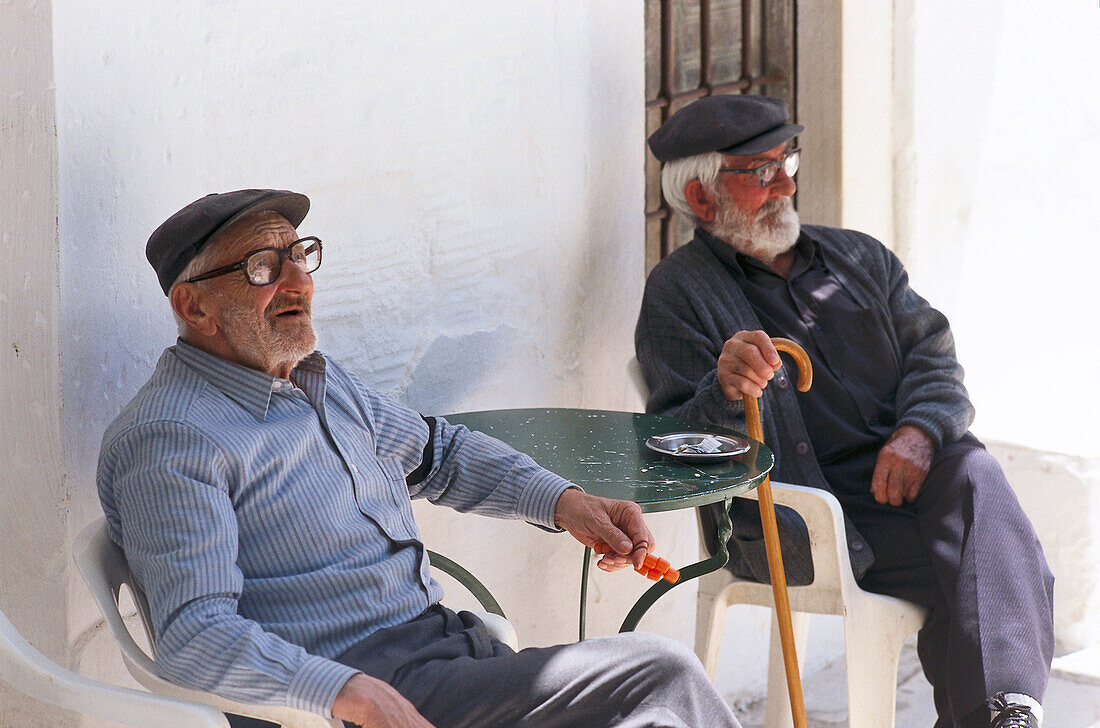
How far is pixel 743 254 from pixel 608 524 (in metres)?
1.36

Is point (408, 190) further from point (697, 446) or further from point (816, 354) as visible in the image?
point (816, 354)

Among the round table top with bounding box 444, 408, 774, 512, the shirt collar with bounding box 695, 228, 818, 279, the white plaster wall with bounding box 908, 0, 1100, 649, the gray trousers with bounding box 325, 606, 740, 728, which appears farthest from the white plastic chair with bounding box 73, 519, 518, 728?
the white plaster wall with bounding box 908, 0, 1100, 649

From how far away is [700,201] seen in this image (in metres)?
3.51

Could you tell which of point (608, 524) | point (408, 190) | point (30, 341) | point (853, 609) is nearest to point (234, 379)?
point (30, 341)

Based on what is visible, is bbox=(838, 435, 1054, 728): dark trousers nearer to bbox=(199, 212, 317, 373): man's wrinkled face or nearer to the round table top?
the round table top

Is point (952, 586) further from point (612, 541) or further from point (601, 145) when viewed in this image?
point (601, 145)

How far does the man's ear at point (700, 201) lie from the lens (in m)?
3.47

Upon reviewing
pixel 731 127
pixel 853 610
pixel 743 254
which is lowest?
pixel 853 610

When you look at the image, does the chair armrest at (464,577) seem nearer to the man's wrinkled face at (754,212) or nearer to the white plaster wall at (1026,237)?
the man's wrinkled face at (754,212)

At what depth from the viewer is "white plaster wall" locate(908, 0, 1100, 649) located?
4.56 m

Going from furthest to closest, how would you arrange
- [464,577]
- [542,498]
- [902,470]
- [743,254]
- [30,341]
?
[743,254]
[902,470]
[464,577]
[542,498]
[30,341]

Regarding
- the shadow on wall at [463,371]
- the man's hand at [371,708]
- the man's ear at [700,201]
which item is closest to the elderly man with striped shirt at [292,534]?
the man's hand at [371,708]

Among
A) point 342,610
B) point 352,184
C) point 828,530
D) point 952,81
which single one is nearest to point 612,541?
point 342,610

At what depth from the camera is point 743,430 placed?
9.91 ft
